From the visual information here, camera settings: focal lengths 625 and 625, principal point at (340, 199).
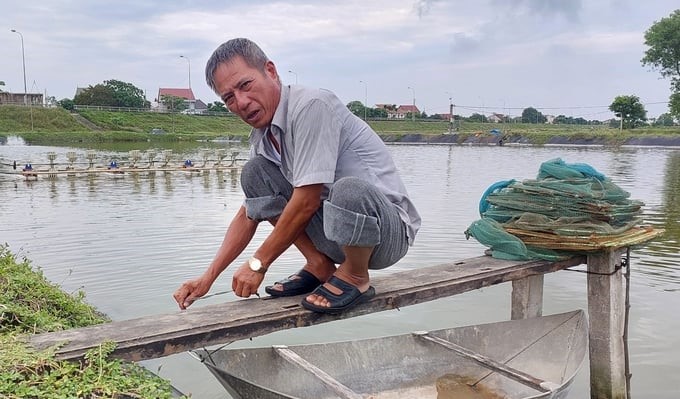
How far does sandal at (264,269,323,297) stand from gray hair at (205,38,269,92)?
1052 mm

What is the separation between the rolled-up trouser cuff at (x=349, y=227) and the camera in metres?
2.64

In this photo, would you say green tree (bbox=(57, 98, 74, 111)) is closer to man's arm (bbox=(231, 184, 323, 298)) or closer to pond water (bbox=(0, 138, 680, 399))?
pond water (bbox=(0, 138, 680, 399))

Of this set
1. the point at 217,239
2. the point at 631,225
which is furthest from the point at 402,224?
the point at 217,239

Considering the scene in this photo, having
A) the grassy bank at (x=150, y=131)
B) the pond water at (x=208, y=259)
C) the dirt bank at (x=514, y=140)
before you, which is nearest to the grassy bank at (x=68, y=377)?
the pond water at (x=208, y=259)

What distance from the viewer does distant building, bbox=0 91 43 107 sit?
64.1m

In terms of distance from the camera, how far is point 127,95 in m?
75.0

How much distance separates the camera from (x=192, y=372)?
15.0 feet

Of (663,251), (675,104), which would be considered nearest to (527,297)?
(663,251)

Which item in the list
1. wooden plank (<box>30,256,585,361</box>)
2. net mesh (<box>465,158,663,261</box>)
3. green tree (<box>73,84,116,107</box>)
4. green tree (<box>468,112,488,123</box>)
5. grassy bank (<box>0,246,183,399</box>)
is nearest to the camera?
grassy bank (<box>0,246,183,399</box>)

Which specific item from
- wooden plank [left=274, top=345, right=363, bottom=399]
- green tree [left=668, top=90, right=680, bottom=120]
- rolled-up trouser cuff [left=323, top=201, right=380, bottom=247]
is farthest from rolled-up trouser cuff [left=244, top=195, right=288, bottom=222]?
green tree [left=668, top=90, right=680, bottom=120]

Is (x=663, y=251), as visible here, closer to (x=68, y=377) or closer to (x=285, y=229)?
(x=285, y=229)

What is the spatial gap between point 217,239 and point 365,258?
6.92 m

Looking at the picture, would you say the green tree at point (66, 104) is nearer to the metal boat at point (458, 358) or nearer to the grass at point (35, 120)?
the grass at point (35, 120)

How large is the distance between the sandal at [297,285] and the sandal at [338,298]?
0.81 feet
